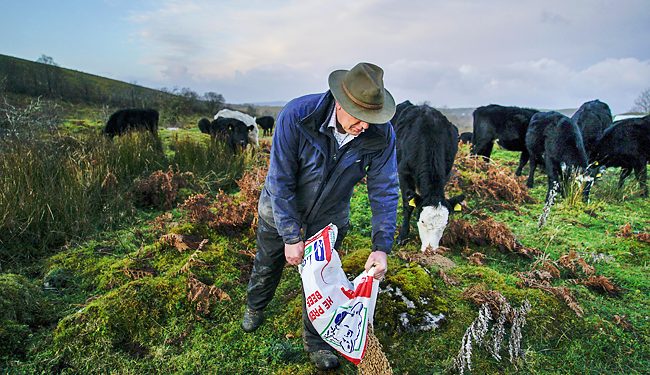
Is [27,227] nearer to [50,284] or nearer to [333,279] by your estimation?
[50,284]

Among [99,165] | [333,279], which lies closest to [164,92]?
[99,165]

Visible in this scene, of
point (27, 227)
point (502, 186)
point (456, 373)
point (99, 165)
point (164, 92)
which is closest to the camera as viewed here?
point (456, 373)

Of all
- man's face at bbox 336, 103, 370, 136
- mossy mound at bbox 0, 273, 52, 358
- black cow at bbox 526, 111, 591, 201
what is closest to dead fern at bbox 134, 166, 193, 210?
mossy mound at bbox 0, 273, 52, 358

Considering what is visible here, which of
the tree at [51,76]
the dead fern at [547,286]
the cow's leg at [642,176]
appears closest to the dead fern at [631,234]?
the dead fern at [547,286]

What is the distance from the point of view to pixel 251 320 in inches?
131

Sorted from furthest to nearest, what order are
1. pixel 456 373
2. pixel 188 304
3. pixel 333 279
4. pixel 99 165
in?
pixel 99 165 → pixel 188 304 → pixel 456 373 → pixel 333 279

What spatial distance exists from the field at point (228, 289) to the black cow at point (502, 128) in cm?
481

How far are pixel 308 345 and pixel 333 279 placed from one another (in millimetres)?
909

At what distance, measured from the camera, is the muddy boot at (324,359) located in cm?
290

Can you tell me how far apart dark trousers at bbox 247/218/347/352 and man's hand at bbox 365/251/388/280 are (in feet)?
1.63

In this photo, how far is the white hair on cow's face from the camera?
4.77 metres

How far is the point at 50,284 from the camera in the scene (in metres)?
3.81

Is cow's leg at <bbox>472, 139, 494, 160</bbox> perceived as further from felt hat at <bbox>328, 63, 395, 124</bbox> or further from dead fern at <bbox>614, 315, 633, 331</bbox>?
felt hat at <bbox>328, 63, 395, 124</bbox>

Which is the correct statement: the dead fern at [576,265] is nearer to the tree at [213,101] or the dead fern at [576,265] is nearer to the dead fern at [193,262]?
the dead fern at [193,262]
